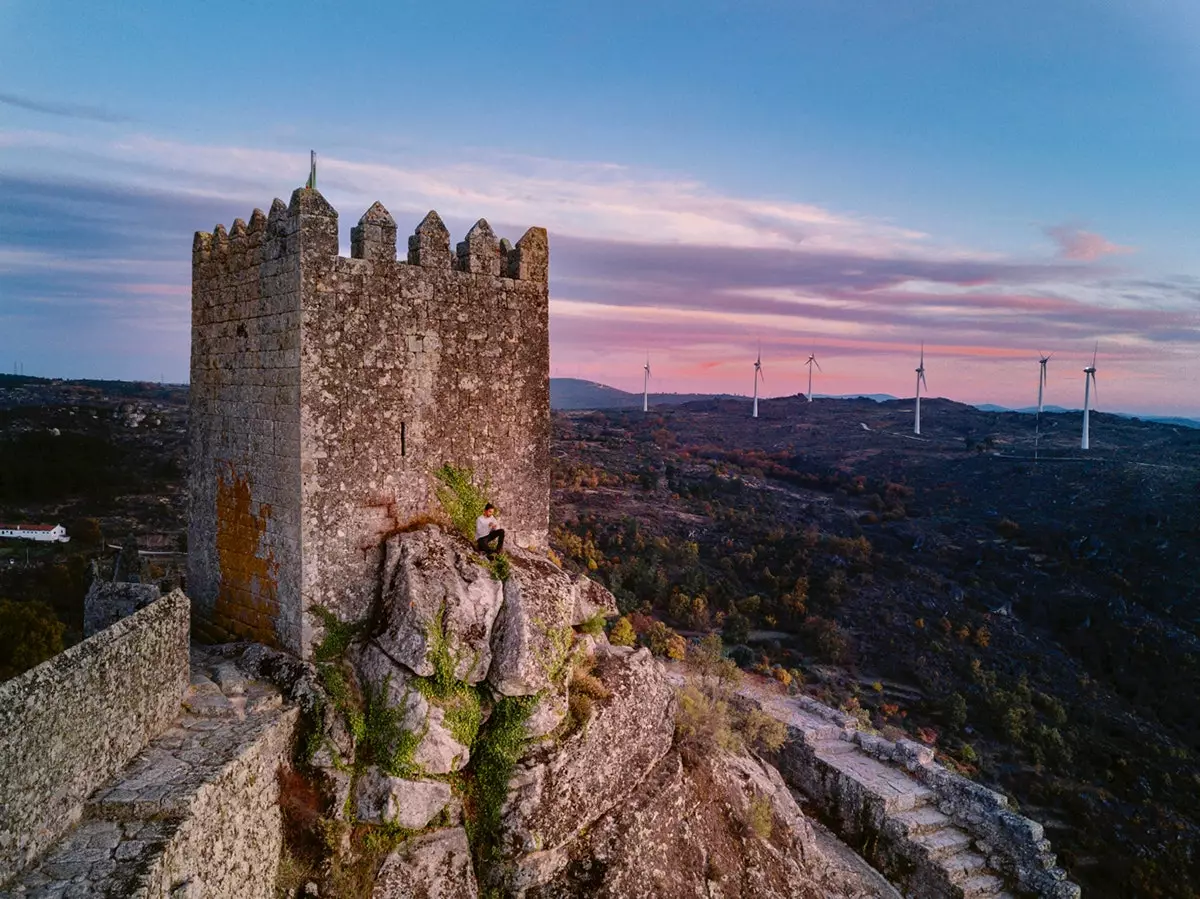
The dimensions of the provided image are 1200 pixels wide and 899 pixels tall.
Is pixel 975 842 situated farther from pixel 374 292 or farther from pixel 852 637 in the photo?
pixel 852 637

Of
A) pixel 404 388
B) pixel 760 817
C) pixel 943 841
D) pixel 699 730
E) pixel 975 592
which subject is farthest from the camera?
pixel 975 592

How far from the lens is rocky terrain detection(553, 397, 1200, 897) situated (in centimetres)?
2594

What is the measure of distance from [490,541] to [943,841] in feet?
36.7

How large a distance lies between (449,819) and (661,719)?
10.3 feet

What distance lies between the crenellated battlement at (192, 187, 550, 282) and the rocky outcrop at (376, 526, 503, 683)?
11.7ft

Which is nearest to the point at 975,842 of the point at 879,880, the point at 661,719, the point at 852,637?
the point at 879,880

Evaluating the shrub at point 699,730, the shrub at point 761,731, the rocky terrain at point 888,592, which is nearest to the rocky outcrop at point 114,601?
the rocky terrain at point 888,592

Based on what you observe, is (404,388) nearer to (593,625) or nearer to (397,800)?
(593,625)

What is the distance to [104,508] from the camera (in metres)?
31.7

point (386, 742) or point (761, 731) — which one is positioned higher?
point (386, 742)

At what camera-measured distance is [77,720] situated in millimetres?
6457

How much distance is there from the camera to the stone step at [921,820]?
14.7m

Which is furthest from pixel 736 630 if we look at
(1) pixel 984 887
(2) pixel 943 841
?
(1) pixel 984 887

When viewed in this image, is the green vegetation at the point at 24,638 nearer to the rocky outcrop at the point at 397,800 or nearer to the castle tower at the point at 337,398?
the castle tower at the point at 337,398
